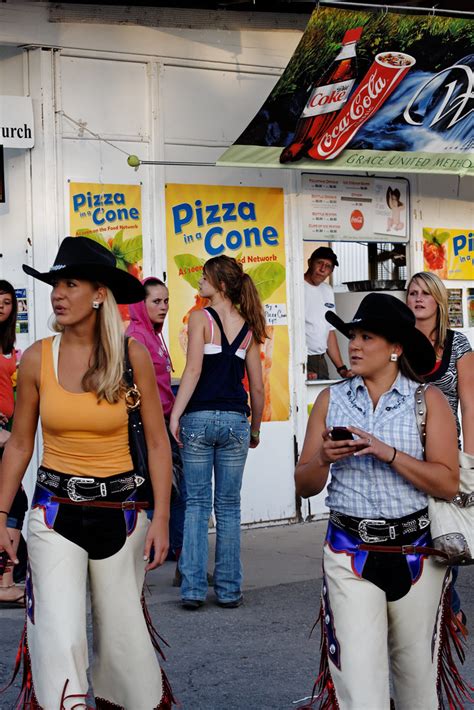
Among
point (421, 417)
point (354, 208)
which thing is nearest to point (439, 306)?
point (421, 417)

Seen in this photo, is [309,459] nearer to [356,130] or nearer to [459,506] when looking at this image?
[459,506]

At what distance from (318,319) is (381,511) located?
6.59m

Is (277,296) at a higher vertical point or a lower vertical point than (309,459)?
higher

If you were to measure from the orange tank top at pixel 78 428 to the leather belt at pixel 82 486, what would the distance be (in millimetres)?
25

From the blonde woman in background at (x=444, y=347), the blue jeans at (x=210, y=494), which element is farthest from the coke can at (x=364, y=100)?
the blonde woman in background at (x=444, y=347)

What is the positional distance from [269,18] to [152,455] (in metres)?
6.66

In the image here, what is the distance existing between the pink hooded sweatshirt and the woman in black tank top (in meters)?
0.79

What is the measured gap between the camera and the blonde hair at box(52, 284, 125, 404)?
14.4 ft

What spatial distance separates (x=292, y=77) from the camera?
935cm

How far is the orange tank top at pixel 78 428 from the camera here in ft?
14.3

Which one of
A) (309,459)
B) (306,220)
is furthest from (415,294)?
(306,220)

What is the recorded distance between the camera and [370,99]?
9.66 m

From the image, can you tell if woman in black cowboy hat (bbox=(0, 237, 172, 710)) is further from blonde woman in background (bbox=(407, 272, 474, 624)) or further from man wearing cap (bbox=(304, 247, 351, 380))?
man wearing cap (bbox=(304, 247, 351, 380))

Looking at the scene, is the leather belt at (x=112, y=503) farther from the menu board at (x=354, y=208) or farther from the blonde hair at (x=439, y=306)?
the menu board at (x=354, y=208)
